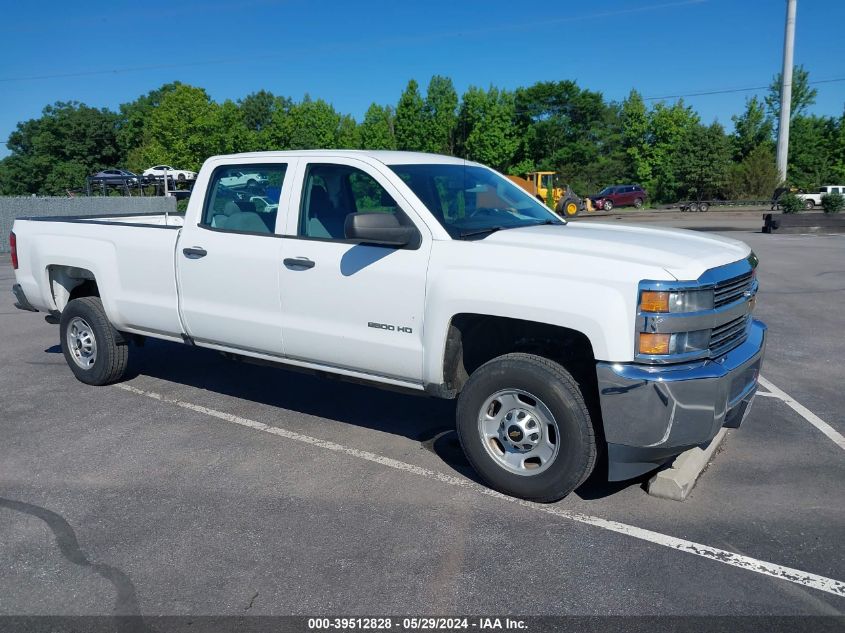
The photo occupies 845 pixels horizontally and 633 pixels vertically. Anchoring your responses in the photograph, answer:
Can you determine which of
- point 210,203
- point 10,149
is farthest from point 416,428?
point 10,149

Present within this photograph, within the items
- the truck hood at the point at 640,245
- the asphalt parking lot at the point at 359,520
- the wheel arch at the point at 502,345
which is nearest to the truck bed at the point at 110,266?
the asphalt parking lot at the point at 359,520

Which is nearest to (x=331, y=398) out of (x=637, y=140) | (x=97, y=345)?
(x=97, y=345)

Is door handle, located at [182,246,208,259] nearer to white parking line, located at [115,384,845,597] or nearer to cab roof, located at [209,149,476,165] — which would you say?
cab roof, located at [209,149,476,165]

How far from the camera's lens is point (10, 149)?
4331 inches

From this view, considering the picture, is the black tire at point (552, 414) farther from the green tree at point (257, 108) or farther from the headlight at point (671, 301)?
the green tree at point (257, 108)

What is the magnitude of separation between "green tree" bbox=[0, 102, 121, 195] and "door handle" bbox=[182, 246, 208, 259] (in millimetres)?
94416

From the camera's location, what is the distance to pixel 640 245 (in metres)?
4.41

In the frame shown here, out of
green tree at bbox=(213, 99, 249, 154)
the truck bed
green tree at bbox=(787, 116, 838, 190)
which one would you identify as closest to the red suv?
green tree at bbox=(787, 116, 838, 190)

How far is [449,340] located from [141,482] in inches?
86.5

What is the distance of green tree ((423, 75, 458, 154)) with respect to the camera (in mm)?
68375

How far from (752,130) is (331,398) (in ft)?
235

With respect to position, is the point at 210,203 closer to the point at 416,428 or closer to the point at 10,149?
the point at 416,428

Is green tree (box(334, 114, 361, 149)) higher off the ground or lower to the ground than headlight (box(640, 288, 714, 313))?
higher

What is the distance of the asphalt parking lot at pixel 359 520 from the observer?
3543 mm
